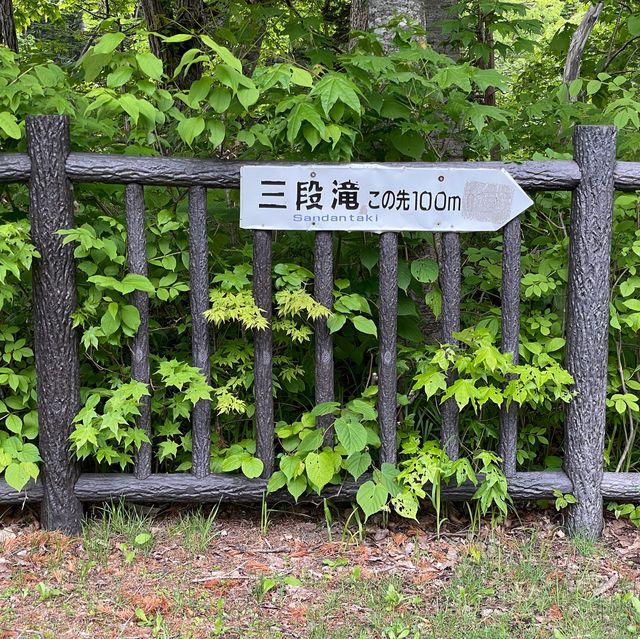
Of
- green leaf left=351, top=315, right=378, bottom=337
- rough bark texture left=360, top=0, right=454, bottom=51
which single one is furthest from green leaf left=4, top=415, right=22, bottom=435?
rough bark texture left=360, top=0, right=454, bottom=51

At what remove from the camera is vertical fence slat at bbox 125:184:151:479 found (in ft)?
10.1

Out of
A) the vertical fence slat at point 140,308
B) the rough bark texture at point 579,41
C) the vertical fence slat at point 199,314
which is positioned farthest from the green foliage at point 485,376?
the rough bark texture at point 579,41

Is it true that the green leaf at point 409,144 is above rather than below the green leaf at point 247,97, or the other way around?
below

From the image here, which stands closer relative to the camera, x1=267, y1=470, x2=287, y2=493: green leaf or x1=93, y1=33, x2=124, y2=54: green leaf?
x1=93, y1=33, x2=124, y2=54: green leaf

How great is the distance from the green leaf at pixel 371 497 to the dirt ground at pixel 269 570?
0.68 feet

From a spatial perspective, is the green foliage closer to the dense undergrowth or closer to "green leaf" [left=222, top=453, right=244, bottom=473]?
the dense undergrowth

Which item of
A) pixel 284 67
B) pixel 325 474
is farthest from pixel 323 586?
pixel 284 67

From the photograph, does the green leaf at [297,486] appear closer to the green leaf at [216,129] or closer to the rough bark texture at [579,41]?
the green leaf at [216,129]

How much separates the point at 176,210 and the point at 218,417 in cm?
102

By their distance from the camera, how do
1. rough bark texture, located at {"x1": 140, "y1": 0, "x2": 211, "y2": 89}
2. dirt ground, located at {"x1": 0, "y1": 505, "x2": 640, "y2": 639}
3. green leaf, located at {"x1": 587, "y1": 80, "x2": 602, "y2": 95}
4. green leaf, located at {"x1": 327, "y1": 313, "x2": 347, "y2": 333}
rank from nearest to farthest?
dirt ground, located at {"x1": 0, "y1": 505, "x2": 640, "y2": 639} → green leaf, located at {"x1": 327, "y1": 313, "x2": 347, "y2": 333} → green leaf, located at {"x1": 587, "y1": 80, "x2": 602, "y2": 95} → rough bark texture, located at {"x1": 140, "y1": 0, "x2": 211, "y2": 89}

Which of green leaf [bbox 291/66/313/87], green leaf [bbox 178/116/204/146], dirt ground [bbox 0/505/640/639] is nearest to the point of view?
dirt ground [bbox 0/505/640/639]

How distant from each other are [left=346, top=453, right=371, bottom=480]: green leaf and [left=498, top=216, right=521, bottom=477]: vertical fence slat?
Result: 0.64 meters

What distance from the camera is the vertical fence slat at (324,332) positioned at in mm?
3133

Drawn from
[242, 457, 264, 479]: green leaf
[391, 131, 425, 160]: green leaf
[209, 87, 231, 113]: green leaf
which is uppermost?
[209, 87, 231, 113]: green leaf
